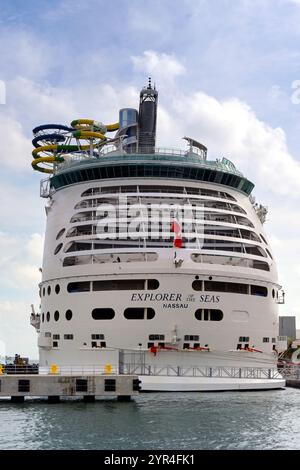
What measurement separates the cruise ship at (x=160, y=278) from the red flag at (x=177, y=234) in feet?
0.28

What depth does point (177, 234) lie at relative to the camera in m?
39.6

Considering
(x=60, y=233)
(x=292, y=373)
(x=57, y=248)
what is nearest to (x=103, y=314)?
(x=57, y=248)

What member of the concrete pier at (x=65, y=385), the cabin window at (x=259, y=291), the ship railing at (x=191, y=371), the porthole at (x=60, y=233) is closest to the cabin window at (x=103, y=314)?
the ship railing at (x=191, y=371)

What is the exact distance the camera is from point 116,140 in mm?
53406

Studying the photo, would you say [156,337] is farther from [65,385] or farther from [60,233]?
[60,233]

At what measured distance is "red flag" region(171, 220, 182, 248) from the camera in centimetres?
3912

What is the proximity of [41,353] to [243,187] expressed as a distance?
1785 centimetres

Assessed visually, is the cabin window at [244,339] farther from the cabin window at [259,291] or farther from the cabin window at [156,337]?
the cabin window at [156,337]

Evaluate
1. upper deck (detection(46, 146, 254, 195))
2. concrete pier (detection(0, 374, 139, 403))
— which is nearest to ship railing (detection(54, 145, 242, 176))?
upper deck (detection(46, 146, 254, 195))

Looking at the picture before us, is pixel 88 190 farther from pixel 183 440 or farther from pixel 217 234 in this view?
pixel 183 440

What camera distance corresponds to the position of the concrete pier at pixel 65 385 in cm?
3600

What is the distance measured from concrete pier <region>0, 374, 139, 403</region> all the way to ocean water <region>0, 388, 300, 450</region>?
60 cm
